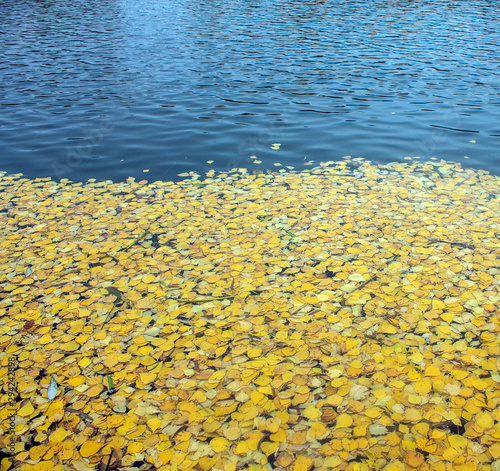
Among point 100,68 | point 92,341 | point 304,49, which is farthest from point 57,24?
point 92,341

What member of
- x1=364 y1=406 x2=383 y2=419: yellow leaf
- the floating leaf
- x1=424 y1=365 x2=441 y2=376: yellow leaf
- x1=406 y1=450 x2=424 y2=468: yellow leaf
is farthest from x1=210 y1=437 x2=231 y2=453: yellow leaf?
x1=424 y1=365 x2=441 y2=376: yellow leaf

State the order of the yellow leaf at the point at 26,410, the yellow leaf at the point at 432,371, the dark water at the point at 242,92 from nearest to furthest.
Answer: the yellow leaf at the point at 26,410 < the yellow leaf at the point at 432,371 < the dark water at the point at 242,92

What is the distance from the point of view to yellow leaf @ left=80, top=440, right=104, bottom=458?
3705 mm

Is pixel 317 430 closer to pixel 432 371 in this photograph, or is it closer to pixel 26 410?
pixel 432 371

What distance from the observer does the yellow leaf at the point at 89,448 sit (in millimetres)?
3705

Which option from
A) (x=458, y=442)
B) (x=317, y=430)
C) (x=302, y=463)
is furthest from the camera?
(x=317, y=430)

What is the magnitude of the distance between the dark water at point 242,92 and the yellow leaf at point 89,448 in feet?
19.7

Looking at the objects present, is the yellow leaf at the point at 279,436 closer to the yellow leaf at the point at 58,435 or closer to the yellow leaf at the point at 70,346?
the yellow leaf at the point at 58,435

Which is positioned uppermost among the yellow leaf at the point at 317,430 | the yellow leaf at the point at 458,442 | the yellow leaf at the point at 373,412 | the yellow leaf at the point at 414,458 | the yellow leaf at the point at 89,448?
the yellow leaf at the point at 458,442

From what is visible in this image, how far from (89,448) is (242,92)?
12.3m

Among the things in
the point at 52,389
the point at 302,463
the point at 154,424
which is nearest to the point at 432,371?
the point at 302,463

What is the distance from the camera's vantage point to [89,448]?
3746 mm

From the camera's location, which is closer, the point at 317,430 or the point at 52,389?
the point at 317,430

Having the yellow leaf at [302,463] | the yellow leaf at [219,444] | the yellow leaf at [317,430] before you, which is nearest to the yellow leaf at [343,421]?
the yellow leaf at [317,430]
